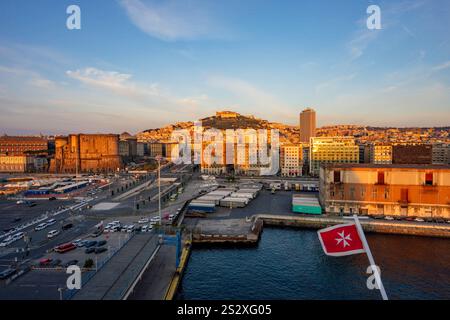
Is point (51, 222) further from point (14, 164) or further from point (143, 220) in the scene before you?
point (14, 164)

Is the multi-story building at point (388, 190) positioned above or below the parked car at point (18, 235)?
above

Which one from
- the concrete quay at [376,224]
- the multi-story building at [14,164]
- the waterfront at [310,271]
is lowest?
the waterfront at [310,271]

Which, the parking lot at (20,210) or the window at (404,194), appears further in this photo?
the window at (404,194)

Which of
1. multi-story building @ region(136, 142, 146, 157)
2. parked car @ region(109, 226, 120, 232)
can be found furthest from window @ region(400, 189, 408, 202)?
multi-story building @ region(136, 142, 146, 157)

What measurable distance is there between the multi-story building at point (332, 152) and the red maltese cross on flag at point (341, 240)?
39.0 m

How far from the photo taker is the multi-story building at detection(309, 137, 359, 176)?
41281 millimetres

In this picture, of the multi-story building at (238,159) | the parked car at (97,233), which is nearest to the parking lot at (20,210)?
the parked car at (97,233)

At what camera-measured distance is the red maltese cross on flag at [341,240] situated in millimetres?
3391

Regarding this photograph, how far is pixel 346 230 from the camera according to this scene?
3473mm

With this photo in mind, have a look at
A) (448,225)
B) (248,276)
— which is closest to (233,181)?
(448,225)

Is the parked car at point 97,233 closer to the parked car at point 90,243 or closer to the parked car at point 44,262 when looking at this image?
the parked car at point 90,243

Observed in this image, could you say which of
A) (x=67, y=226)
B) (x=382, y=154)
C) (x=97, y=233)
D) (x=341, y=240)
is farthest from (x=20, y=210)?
(x=382, y=154)
